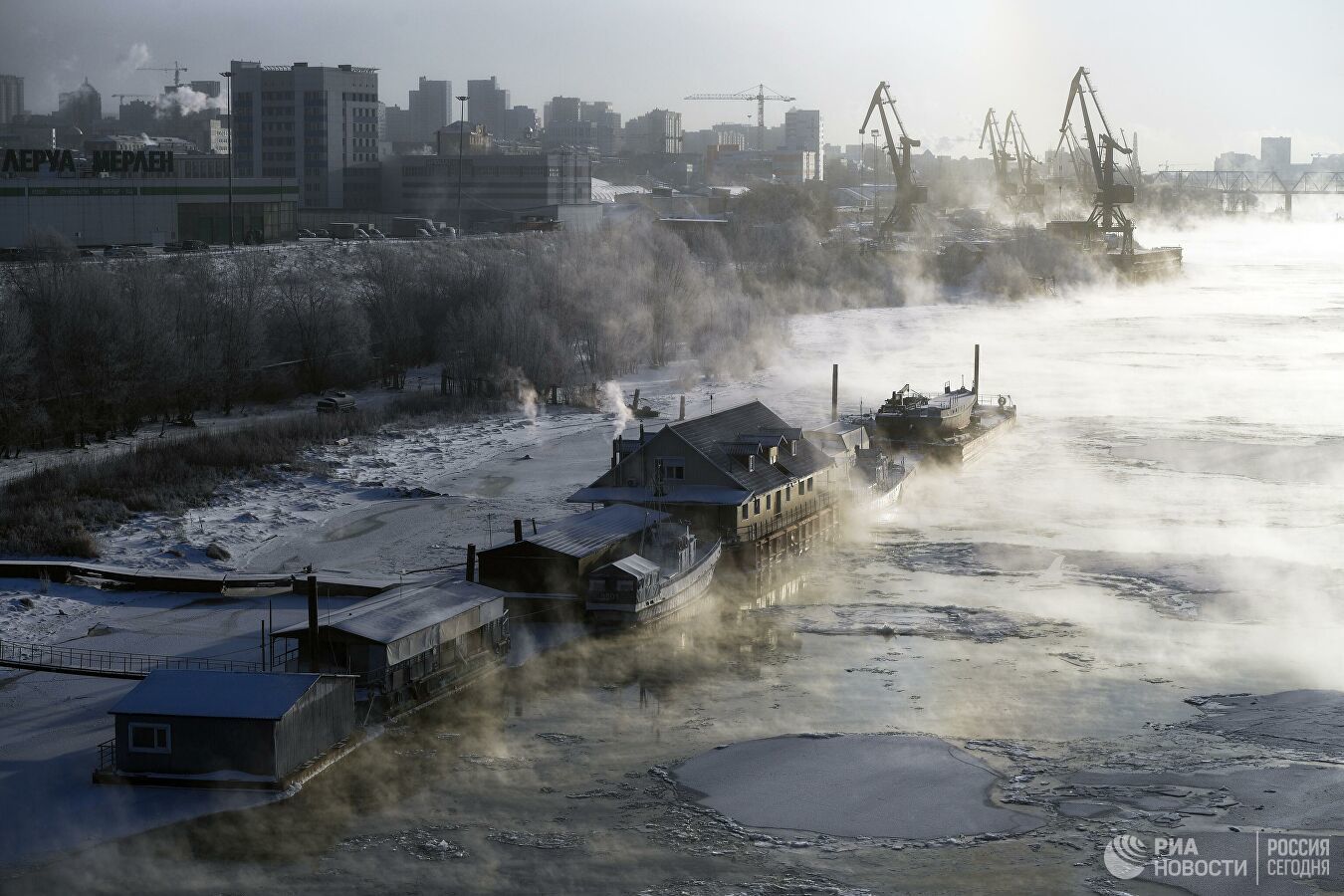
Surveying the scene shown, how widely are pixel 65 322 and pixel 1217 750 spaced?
2250 cm

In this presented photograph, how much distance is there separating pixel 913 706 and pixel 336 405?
18.0 meters

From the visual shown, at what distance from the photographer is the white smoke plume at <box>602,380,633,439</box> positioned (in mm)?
28500

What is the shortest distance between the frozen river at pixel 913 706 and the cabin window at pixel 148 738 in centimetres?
96

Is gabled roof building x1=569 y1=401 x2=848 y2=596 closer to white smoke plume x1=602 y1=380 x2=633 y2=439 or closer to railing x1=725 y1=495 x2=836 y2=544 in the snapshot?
railing x1=725 y1=495 x2=836 y2=544

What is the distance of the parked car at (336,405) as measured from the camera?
94.7 ft

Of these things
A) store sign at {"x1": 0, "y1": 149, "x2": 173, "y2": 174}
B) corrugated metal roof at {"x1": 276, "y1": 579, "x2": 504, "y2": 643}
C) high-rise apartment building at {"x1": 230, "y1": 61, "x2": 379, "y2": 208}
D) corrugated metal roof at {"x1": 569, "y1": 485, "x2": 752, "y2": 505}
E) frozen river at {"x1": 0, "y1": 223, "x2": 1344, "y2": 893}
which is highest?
high-rise apartment building at {"x1": 230, "y1": 61, "x2": 379, "y2": 208}

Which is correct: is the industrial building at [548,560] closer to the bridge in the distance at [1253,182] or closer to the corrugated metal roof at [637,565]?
the corrugated metal roof at [637,565]

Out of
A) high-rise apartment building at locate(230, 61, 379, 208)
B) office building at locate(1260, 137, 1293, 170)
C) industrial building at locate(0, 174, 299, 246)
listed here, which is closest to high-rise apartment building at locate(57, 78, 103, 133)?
high-rise apartment building at locate(230, 61, 379, 208)

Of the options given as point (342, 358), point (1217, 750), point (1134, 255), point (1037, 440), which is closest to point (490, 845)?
point (1217, 750)

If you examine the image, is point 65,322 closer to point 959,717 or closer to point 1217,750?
point 959,717

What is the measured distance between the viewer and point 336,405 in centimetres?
2916

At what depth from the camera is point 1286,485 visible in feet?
76.8

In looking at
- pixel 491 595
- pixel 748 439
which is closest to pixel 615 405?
pixel 748 439

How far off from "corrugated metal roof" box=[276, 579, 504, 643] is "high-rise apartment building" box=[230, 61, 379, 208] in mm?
54035
